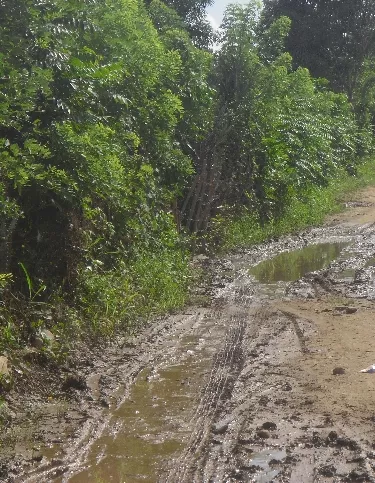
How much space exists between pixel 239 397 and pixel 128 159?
5.25 m

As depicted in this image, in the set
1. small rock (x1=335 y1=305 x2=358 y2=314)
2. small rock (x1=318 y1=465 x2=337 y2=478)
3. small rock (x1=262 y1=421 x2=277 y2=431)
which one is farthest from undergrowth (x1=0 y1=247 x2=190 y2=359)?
small rock (x1=318 y1=465 x2=337 y2=478)

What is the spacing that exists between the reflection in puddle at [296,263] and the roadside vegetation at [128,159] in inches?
43.0

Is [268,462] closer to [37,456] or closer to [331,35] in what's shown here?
[37,456]

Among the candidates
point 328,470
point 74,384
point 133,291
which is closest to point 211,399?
point 74,384

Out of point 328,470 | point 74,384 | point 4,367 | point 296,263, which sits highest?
point 4,367

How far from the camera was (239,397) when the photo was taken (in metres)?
6.18

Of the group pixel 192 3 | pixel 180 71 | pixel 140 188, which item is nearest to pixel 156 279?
pixel 140 188

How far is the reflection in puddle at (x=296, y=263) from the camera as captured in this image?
1170 centimetres

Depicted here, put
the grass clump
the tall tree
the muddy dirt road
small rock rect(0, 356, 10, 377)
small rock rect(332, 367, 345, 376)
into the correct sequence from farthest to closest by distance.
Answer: the tall tree, the grass clump, small rock rect(332, 367, 345, 376), small rock rect(0, 356, 10, 377), the muddy dirt road

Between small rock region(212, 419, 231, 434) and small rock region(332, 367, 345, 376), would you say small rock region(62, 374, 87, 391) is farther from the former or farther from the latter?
small rock region(332, 367, 345, 376)

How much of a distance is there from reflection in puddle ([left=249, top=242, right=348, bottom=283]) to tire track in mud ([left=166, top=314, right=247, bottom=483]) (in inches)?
114

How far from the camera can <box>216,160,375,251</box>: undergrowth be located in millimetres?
13867

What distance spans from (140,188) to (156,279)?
1675 mm

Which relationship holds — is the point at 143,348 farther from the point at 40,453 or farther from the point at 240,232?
the point at 240,232
